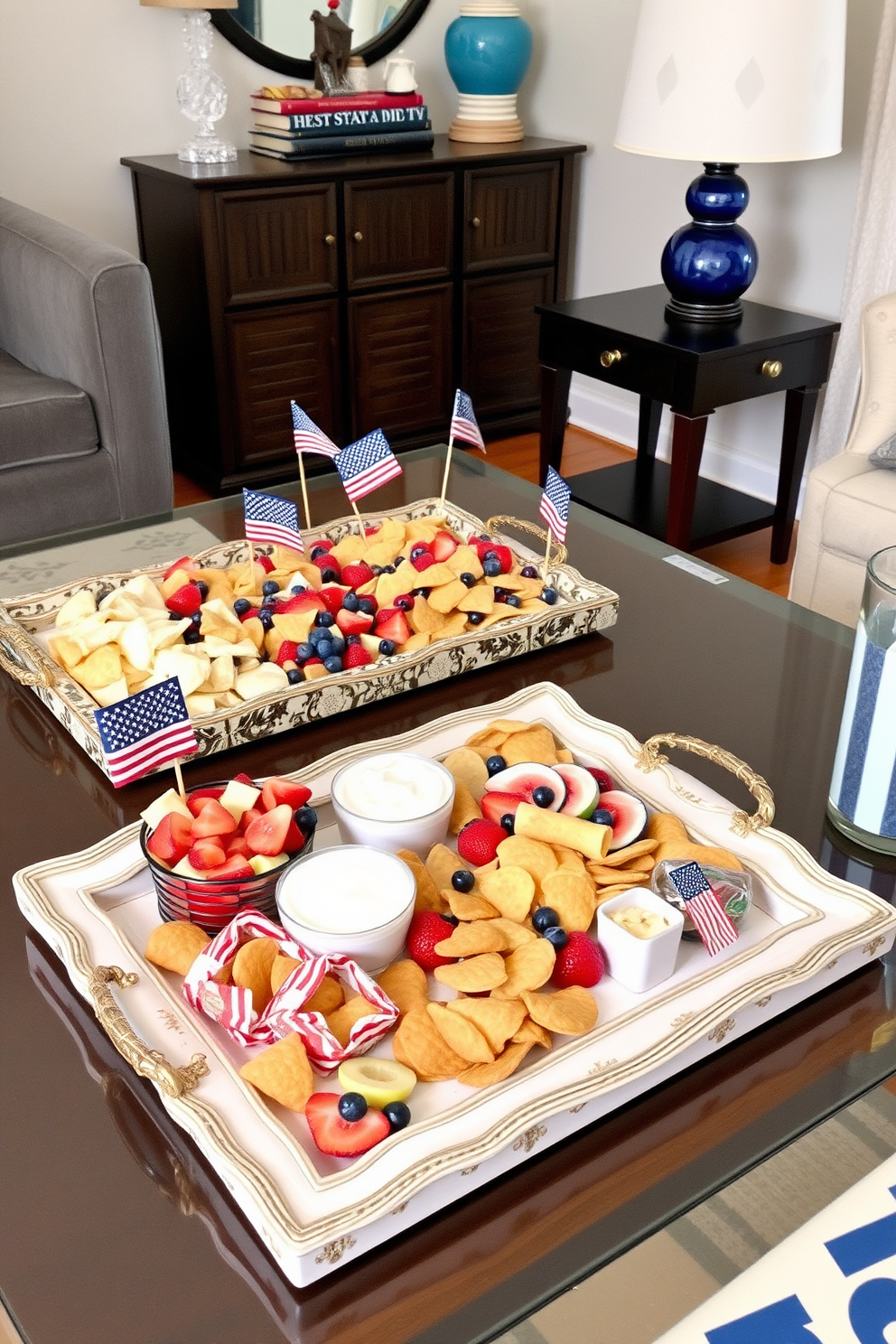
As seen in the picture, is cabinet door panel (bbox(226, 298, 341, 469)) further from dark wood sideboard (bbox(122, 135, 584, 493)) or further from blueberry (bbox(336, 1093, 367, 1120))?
blueberry (bbox(336, 1093, 367, 1120))

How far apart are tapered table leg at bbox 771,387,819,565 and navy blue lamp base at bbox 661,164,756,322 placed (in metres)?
0.28

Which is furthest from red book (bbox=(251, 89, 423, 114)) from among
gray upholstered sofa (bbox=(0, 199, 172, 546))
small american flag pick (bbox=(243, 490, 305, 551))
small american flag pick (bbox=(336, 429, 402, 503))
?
small american flag pick (bbox=(243, 490, 305, 551))

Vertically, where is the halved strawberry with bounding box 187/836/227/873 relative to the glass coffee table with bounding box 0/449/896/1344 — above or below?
above

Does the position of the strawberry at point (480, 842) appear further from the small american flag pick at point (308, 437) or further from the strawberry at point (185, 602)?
the small american flag pick at point (308, 437)

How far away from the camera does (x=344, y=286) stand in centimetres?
324

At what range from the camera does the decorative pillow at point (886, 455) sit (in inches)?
92.2

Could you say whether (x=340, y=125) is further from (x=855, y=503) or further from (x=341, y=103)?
(x=855, y=503)

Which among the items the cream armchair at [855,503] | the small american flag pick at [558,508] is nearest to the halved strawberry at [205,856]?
the small american flag pick at [558,508]

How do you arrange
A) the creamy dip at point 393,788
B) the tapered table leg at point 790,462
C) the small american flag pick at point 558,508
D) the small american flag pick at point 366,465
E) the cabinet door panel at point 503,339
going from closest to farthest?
the creamy dip at point 393,788, the small american flag pick at point 558,508, the small american flag pick at point 366,465, the tapered table leg at point 790,462, the cabinet door panel at point 503,339

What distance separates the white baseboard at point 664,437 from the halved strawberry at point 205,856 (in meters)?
2.56

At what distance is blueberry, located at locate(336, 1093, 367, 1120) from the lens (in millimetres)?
777

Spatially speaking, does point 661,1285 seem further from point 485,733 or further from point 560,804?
point 485,733

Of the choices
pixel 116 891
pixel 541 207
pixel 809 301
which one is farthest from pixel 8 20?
pixel 116 891

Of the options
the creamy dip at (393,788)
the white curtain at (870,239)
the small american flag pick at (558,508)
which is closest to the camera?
the creamy dip at (393,788)
